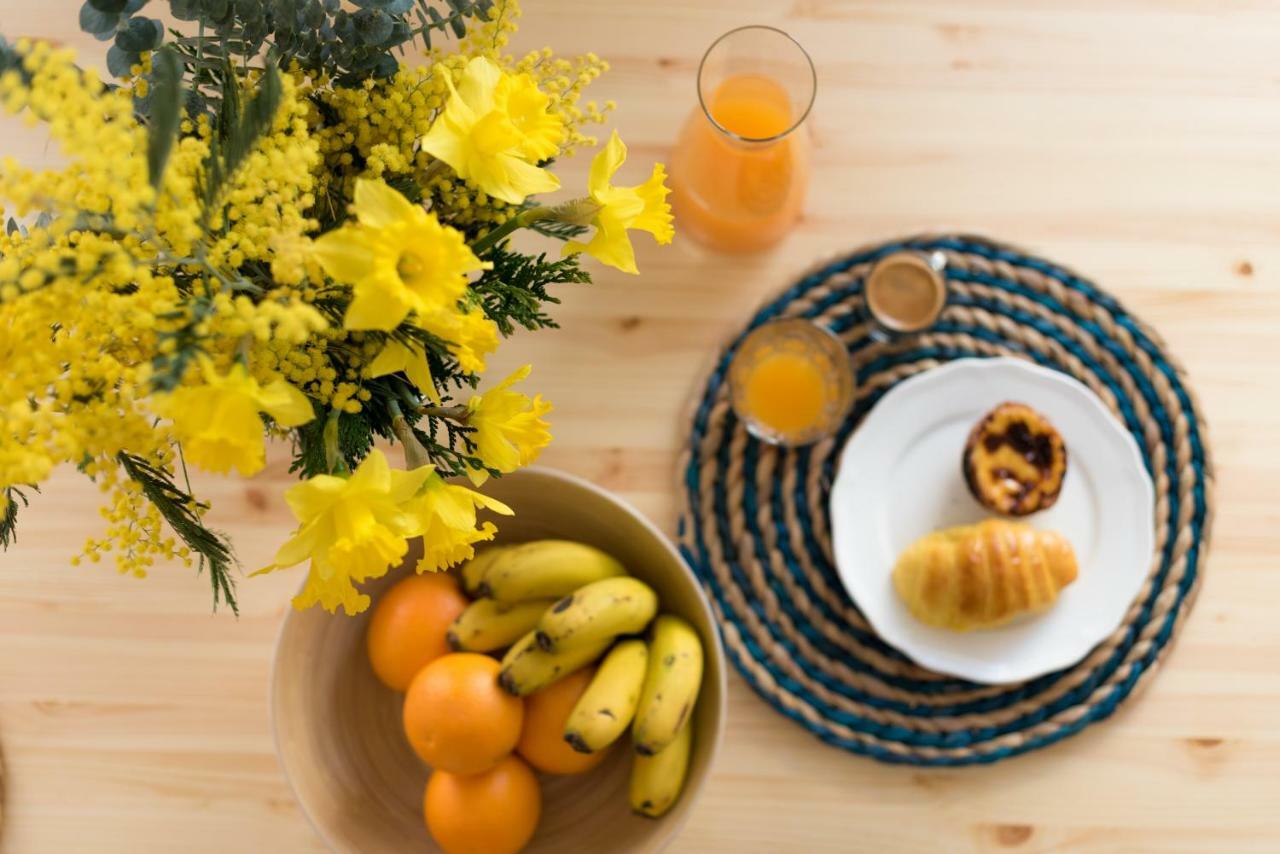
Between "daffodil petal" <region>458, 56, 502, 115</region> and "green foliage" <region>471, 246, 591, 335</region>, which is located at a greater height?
"daffodil petal" <region>458, 56, 502, 115</region>

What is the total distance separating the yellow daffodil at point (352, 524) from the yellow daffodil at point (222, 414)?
0.11 ft

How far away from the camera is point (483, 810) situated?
32.1 inches

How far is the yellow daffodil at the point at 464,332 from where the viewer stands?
487 millimetres

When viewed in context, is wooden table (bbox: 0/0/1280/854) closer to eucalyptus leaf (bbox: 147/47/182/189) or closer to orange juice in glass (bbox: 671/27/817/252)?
orange juice in glass (bbox: 671/27/817/252)

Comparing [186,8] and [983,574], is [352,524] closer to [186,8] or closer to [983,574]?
[186,8]

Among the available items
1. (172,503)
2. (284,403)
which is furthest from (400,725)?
(284,403)

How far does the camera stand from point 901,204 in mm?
1062

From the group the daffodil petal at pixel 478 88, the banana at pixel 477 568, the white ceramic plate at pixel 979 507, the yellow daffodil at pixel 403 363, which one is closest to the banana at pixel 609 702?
the banana at pixel 477 568

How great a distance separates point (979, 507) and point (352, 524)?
722 millimetres

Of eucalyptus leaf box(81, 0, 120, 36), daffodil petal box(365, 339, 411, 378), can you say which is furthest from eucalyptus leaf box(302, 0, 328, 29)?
daffodil petal box(365, 339, 411, 378)

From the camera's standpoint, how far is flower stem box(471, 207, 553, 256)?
57 cm

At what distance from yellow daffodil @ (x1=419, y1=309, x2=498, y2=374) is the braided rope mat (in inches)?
20.6

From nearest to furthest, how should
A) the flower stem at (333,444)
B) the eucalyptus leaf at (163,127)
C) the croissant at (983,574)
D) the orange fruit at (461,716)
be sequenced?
the eucalyptus leaf at (163,127) → the flower stem at (333,444) → the orange fruit at (461,716) → the croissant at (983,574)

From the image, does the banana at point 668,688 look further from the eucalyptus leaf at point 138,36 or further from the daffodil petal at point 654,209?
the eucalyptus leaf at point 138,36
